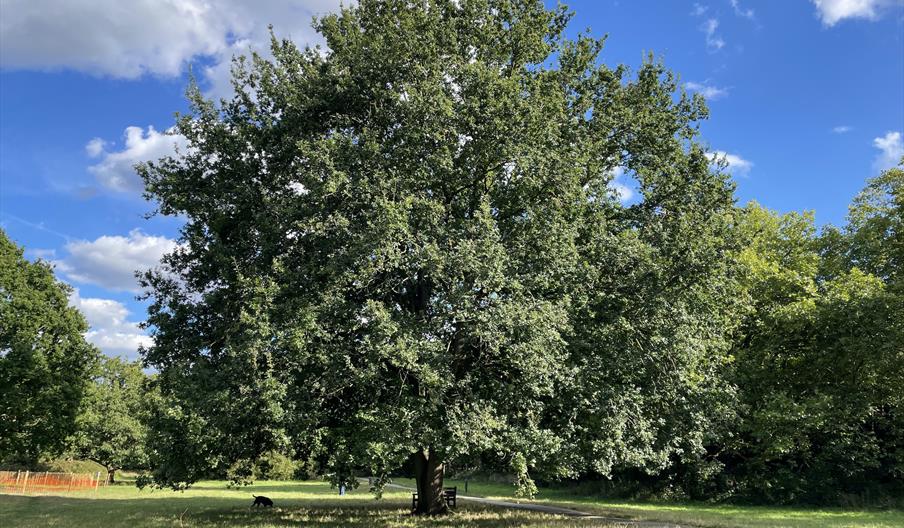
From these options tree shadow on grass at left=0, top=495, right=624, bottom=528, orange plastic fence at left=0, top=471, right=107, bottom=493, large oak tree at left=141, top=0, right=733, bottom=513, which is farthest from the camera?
orange plastic fence at left=0, top=471, right=107, bottom=493

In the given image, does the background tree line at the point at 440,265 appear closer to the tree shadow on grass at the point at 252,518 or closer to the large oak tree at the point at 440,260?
the large oak tree at the point at 440,260

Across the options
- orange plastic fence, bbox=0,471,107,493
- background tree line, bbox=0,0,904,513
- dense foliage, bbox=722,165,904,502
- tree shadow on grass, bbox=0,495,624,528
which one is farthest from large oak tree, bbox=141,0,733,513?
orange plastic fence, bbox=0,471,107,493

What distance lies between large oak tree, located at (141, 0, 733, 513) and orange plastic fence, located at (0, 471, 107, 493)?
26.6 m

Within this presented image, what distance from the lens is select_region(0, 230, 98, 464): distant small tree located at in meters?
34.2

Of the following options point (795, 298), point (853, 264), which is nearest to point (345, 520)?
point (795, 298)

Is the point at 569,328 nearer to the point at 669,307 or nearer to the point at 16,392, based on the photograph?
the point at 669,307

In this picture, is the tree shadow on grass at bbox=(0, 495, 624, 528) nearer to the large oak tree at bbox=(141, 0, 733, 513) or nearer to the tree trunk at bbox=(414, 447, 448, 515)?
the tree trunk at bbox=(414, 447, 448, 515)

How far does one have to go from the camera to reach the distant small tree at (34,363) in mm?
34250

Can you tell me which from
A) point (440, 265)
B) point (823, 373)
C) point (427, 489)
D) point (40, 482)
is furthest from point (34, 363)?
point (823, 373)

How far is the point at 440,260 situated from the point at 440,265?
0.13 m

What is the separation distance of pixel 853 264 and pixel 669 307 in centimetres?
2558

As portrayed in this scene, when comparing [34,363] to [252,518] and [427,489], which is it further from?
[427,489]

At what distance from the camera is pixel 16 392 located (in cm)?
3372

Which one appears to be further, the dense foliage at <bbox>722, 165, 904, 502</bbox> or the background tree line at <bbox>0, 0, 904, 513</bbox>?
the dense foliage at <bbox>722, 165, 904, 502</bbox>
